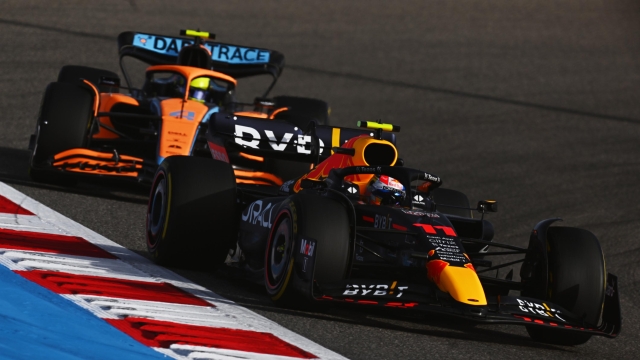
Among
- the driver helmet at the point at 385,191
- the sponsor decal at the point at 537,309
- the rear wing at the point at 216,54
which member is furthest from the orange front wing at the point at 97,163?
the sponsor decal at the point at 537,309

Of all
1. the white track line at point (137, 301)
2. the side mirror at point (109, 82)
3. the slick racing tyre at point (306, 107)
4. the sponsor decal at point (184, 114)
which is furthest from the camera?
the slick racing tyre at point (306, 107)

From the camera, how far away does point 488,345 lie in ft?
24.0

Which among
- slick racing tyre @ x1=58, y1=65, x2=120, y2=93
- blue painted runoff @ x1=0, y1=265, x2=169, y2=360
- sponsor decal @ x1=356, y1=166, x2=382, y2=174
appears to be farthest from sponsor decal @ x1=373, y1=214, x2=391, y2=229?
slick racing tyre @ x1=58, y1=65, x2=120, y2=93

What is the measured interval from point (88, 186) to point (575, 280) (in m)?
6.09

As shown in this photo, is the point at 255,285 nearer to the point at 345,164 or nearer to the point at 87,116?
the point at 345,164

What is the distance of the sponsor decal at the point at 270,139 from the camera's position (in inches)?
392

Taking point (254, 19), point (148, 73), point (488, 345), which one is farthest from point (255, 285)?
point (254, 19)

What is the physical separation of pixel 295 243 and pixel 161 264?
5.09 feet

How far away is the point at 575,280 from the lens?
24.8ft

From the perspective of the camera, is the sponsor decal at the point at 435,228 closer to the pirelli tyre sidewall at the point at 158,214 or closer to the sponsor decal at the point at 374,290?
the sponsor decal at the point at 374,290

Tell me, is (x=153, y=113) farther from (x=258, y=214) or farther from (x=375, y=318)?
(x=375, y=318)

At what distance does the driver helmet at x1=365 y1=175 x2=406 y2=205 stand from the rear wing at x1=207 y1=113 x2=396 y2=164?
1.50 meters

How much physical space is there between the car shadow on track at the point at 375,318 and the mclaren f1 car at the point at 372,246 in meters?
0.12

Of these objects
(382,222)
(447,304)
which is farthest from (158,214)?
(447,304)
